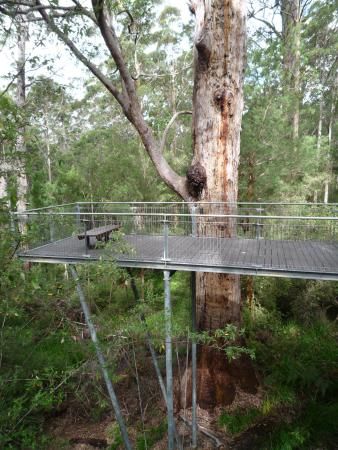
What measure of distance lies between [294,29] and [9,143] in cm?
767

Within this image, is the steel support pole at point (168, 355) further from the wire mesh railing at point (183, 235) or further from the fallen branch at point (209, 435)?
the fallen branch at point (209, 435)

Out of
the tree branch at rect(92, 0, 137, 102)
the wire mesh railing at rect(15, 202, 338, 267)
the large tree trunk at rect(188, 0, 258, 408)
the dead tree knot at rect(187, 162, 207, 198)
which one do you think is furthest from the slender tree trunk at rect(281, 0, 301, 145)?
the tree branch at rect(92, 0, 137, 102)

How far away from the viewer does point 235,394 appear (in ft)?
17.6

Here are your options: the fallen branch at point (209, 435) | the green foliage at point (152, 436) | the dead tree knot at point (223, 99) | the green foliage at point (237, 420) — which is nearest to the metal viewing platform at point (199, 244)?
the dead tree knot at point (223, 99)

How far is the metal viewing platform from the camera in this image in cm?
380

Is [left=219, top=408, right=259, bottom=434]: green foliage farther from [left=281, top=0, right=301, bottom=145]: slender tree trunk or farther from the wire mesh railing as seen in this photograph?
[left=281, top=0, right=301, bottom=145]: slender tree trunk

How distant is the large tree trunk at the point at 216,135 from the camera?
14.9 ft

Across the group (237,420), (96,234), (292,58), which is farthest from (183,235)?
(292,58)

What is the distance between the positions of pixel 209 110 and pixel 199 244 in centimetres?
207

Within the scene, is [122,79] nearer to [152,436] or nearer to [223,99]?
[223,99]

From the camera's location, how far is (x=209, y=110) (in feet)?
15.6

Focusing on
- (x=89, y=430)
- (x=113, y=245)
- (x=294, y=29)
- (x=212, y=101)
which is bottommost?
(x=89, y=430)

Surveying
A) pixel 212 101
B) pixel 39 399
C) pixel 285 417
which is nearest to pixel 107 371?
pixel 39 399

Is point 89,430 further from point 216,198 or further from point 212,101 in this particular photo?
point 212,101
